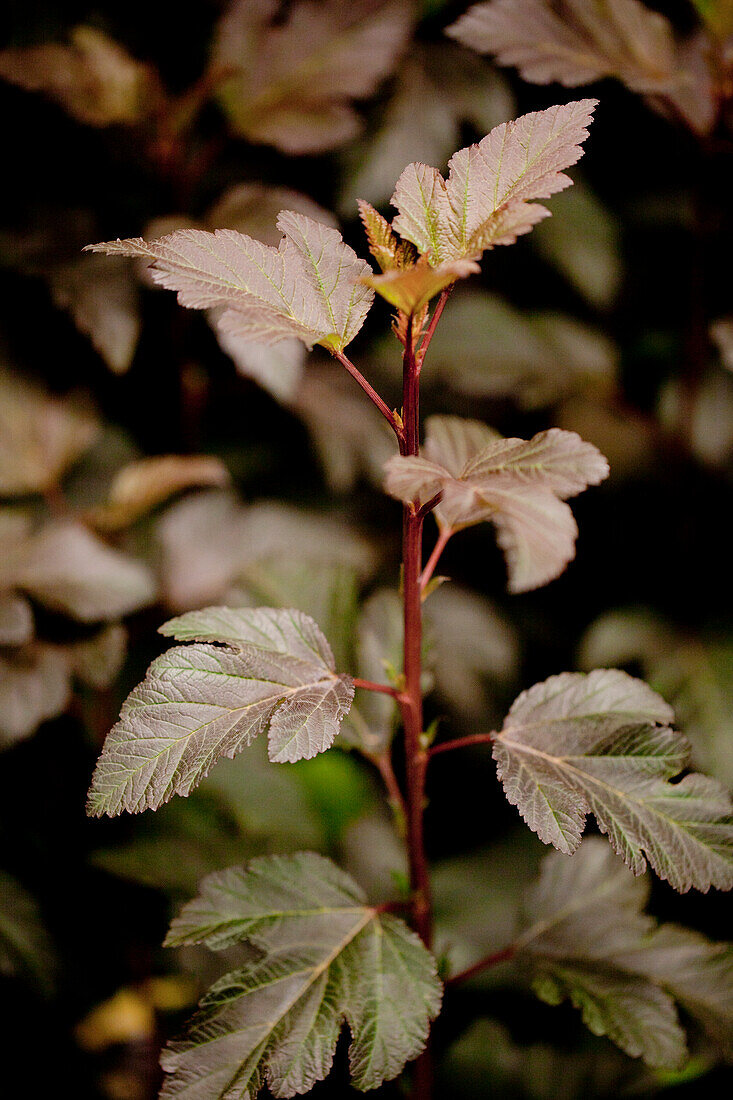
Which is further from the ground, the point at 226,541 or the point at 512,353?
the point at 512,353

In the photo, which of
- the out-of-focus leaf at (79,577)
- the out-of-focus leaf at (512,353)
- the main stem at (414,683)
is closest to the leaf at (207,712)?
the main stem at (414,683)

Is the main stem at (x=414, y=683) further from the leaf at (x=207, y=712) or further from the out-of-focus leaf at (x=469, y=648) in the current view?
the out-of-focus leaf at (x=469, y=648)

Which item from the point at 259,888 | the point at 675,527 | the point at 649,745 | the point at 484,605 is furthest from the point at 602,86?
the point at 259,888

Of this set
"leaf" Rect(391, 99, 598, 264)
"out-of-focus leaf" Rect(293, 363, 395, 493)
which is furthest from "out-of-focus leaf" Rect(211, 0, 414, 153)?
"leaf" Rect(391, 99, 598, 264)

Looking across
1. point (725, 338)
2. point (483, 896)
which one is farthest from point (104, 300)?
point (483, 896)

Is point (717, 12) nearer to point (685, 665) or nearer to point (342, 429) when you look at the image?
point (342, 429)

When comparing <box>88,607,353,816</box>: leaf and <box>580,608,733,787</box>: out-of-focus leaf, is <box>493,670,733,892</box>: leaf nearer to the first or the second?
<box>88,607,353,816</box>: leaf
